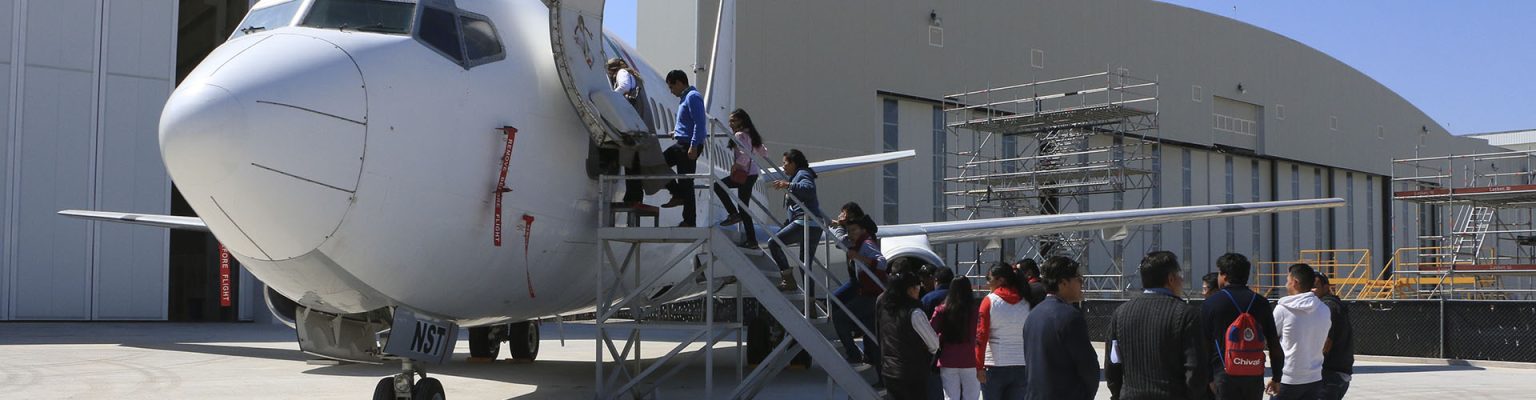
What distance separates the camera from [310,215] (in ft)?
24.3

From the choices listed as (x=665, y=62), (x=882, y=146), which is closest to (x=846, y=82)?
(x=882, y=146)

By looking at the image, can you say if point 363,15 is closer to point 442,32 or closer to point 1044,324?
point 442,32

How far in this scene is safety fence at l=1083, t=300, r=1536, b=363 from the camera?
17.9 m

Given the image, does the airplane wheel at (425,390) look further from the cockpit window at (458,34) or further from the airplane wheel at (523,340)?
the airplane wheel at (523,340)

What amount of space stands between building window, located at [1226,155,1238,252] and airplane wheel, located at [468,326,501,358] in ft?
107

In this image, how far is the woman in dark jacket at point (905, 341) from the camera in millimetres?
7716

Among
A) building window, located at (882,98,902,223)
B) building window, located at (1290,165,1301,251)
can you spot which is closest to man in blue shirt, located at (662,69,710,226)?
building window, located at (882,98,902,223)

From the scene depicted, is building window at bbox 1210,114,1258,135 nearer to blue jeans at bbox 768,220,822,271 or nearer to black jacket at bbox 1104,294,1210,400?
blue jeans at bbox 768,220,822,271

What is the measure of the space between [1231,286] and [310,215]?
5316 millimetres

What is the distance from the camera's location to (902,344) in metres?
7.78

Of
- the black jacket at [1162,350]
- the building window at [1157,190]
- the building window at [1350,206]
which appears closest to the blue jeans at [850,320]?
the black jacket at [1162,350]

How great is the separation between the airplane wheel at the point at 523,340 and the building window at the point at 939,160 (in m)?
19.7

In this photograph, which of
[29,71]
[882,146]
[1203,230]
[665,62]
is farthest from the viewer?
[1203,230]

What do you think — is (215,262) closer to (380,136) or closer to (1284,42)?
(380,136)
